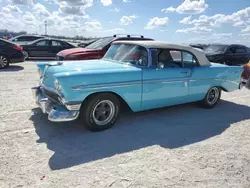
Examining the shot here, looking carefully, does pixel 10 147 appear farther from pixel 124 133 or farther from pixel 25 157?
pixel 124 133

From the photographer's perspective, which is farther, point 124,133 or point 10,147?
point 124,133

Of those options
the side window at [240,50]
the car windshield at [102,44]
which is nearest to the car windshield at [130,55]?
the car windshield at [102,44]

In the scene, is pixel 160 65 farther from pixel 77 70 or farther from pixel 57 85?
pixel 57 85

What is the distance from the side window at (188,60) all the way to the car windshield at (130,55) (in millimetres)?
1152

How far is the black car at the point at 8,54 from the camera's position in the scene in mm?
10305

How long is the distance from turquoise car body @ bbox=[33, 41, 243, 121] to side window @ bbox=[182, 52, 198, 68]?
0.45ft

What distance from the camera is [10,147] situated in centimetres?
349

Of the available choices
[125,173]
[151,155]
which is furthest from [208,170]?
[125,173]

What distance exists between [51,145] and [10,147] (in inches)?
23.2

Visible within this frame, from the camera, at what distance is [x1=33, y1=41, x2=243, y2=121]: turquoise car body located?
3.83 m

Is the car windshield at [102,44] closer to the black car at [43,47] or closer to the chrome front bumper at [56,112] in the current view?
the chrome front bumper at [56,112]

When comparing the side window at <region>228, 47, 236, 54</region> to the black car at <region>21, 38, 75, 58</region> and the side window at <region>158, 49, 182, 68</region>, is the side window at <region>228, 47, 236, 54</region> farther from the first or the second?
the black car at <region>21, 38, 75, 58</region>

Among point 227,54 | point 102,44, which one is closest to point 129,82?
point 102,44

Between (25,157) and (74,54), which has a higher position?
(74,54)
